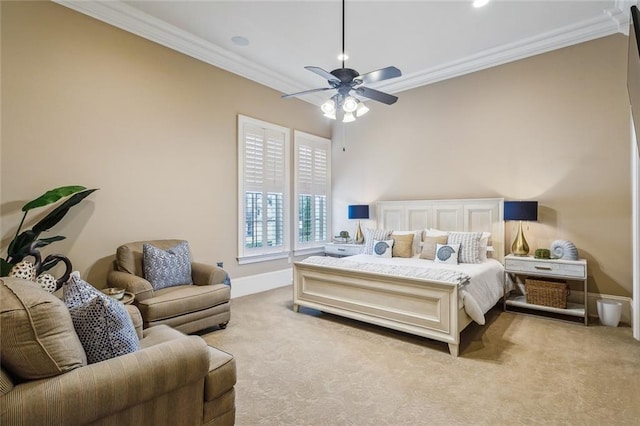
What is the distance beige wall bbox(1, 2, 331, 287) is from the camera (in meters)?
2.99

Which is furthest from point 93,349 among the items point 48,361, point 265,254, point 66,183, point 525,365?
point 265,254

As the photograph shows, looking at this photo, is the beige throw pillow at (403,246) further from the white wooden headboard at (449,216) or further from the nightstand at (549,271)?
the nightstand at (549,271)

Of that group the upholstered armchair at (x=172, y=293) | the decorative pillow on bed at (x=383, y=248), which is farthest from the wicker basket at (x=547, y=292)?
the upholstered armchair at (x=172, y=293)

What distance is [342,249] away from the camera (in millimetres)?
5645

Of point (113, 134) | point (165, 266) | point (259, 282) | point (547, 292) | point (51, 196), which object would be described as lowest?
point (259, 282)

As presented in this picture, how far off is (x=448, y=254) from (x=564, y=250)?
1.33m

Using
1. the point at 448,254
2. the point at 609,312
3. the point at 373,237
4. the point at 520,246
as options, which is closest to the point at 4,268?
the point at 373,237

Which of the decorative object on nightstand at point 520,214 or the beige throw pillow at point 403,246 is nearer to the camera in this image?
the decorative object on nightstand at point 520,214

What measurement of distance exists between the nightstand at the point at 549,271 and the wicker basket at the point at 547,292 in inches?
2.2

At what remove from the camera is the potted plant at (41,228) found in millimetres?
2709

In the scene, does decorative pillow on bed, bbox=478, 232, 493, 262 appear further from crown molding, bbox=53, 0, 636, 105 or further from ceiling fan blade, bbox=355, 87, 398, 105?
crown molding, bbox=53, 0, 636, 105

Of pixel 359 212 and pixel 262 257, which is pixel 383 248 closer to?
pixel 359 212

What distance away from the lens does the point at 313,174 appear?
603 centimetres

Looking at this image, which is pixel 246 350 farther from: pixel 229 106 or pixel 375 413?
pixel 229 106
